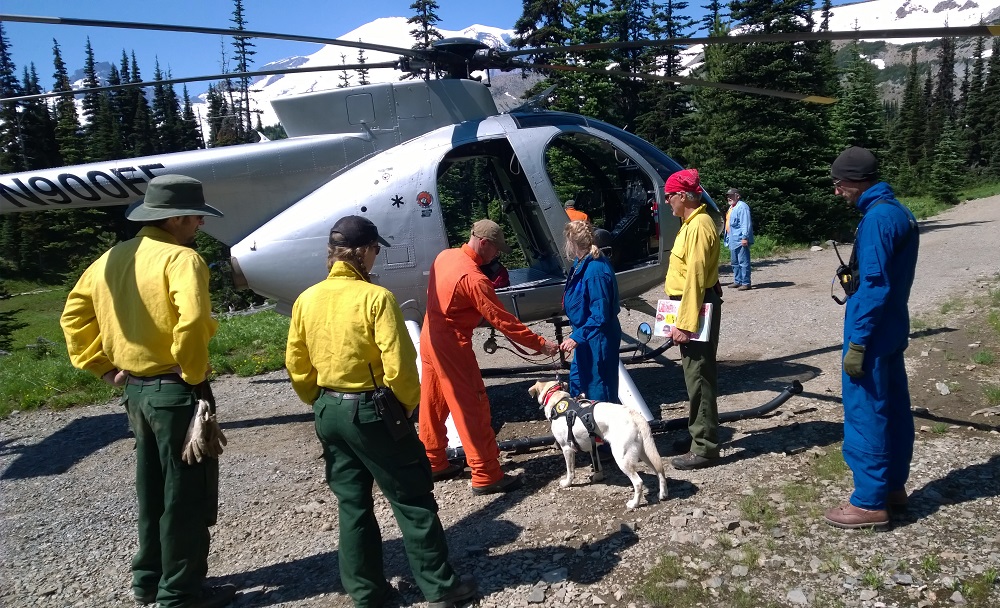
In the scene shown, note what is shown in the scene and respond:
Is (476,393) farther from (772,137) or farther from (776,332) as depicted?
(772,137)

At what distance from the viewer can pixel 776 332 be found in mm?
9469

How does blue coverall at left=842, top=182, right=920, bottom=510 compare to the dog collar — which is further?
the dog collar

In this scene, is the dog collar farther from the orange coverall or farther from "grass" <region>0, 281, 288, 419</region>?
"grass" <region>0, 281, 288, 419</region>

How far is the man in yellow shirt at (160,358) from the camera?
3.48m

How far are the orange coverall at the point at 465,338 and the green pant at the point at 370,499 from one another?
149cm

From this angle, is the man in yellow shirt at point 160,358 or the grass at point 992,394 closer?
the man in yellow shirt at point 160,358

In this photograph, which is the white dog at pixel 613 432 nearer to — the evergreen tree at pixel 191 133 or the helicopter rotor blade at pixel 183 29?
the helicopter rotor blade at pixel 183 29

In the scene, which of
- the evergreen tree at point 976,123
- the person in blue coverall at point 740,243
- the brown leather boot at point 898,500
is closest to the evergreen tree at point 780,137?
the person in blue coverall at point 740,243

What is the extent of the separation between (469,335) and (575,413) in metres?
1.04

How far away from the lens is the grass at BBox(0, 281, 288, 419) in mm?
8586

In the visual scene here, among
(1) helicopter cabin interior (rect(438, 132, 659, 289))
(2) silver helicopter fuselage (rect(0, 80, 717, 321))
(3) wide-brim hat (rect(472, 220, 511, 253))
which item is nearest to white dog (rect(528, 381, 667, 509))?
(3) wide-brim hat (rect(472, 220, 511, 253))

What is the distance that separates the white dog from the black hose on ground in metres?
0.85

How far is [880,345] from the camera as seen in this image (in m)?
3.78

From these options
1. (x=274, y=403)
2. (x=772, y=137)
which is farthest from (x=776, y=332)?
(x=772, y=137)
